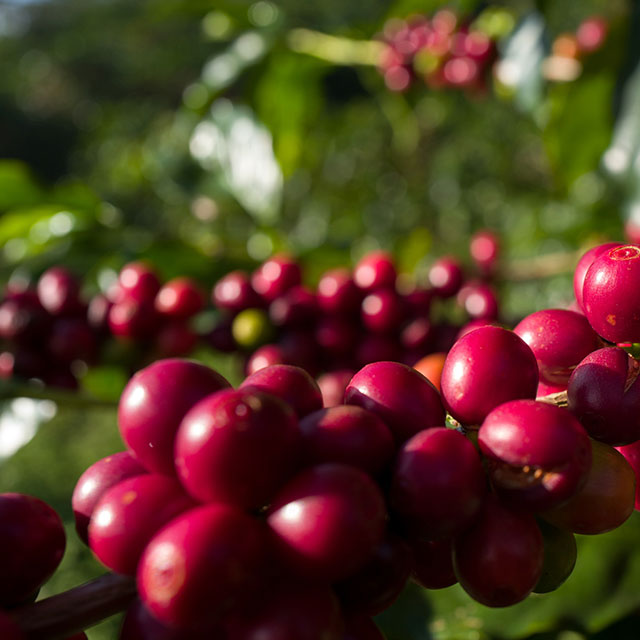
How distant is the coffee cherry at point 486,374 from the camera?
0.35 meters

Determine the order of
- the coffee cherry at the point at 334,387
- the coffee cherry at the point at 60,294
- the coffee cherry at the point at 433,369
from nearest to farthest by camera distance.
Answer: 1. the coffee cherry at the point at 433,369
2. the coffee cherry at the point at 334,387
3. the coffee cherry at the point at 60,294

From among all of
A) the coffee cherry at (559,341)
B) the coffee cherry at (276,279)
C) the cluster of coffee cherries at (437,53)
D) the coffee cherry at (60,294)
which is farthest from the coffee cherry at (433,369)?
the cluster of coffee cherries at (437,53)

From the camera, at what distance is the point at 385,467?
33 centimetres

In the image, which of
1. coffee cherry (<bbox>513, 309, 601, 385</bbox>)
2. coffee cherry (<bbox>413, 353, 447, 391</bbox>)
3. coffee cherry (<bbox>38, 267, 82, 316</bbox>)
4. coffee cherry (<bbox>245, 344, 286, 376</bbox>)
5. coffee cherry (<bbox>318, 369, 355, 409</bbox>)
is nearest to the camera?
coffee cherry (<bbox>513, 309, 601, 385</bbox>)

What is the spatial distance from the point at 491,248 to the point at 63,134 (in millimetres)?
7874

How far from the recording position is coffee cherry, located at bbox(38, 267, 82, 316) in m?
0.89

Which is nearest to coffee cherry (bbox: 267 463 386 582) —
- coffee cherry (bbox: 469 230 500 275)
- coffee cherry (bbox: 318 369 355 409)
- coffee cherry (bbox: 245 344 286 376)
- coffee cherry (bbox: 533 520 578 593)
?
coffee cherry (bbox: 533 520 578 593)

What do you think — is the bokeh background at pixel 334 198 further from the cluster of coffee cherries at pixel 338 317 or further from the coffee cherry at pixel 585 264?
the coffee cherry at pixel 585 264

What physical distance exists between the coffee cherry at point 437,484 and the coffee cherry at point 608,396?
71 millimetres

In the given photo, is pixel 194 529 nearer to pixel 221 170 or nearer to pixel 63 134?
pixel 221 170

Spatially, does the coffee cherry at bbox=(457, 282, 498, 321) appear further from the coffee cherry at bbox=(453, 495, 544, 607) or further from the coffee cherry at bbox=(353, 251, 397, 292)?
the coffee cherry at bbox=(453, 495, 544, 607)

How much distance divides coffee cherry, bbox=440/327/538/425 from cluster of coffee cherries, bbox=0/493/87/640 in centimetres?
21

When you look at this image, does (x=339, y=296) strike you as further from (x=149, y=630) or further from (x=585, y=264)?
(x=149, y=630)

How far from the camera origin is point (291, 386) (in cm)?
35
